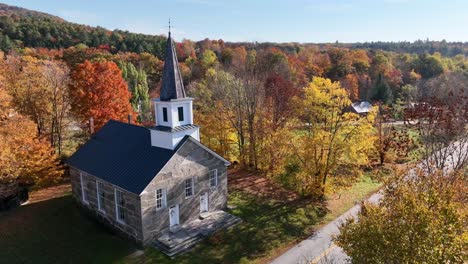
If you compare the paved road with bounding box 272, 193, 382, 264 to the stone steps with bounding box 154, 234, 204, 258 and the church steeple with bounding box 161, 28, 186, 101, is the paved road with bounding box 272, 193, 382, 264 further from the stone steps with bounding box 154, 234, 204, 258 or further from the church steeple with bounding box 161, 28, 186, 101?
the church steeple with bounding box 161, 28, 186, 101

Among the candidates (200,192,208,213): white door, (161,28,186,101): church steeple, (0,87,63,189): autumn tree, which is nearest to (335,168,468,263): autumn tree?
(200,192,208,213): white door

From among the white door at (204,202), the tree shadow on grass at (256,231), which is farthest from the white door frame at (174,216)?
the tree shadow on grass at (256,231)

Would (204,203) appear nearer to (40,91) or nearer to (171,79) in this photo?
(171,79)

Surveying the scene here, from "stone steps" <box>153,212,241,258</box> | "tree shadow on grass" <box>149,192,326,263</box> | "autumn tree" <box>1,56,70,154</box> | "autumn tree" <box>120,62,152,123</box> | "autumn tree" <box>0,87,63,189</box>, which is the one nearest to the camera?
"tree shadow on grass" <box>149,192,326,263</box>

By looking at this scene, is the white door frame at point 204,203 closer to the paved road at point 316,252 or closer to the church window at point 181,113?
the church window at point 181,113

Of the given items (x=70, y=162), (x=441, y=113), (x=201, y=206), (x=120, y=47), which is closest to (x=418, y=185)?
(x=441, y=113)
